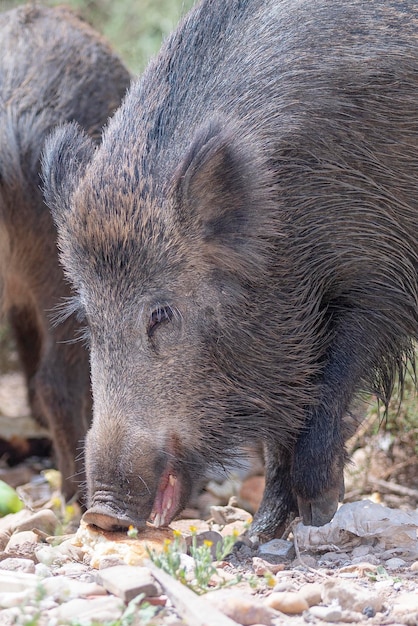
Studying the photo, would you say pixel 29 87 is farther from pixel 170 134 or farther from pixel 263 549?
pixel 263 549

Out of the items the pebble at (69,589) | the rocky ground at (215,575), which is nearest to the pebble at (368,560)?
the rocky ground at (215,575)

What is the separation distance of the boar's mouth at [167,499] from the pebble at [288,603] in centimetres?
91

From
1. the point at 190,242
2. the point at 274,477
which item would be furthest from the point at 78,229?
the point at 274,477

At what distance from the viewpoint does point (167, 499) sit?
3973 millimetres

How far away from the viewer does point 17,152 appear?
17.4ft

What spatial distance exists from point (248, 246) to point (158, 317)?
419mm

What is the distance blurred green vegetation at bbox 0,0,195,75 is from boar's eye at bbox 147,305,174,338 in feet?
14.5

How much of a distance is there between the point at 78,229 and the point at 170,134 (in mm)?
503

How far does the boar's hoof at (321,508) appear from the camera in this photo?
4.07 m

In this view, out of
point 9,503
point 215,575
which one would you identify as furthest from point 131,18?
point 215,575

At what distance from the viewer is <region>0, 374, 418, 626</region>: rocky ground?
9.41 ft

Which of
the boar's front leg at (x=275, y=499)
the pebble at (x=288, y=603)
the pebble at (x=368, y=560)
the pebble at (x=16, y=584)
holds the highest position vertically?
the pebble at (x=288, y=603)

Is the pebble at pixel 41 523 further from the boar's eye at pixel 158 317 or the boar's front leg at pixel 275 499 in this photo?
the boar's eye at pixel 158 317

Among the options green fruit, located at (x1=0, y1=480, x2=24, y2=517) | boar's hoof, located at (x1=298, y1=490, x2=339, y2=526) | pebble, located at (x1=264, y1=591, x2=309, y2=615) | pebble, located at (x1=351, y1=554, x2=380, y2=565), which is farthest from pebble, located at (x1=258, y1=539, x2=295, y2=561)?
green fruit, located at (x1=0, y1=480, x2=24, y2=517)
